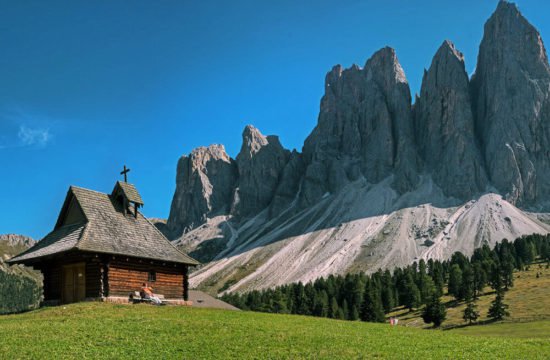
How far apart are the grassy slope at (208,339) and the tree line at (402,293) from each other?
6169 centimetres

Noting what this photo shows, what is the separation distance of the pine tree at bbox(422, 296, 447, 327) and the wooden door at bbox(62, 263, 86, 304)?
64230 millimetres

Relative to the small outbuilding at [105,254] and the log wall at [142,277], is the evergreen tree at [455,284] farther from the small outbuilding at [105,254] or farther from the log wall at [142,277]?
the small outbuilding at [105,254]

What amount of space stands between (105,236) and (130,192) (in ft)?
18.1

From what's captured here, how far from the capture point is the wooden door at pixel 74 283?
1367 inches

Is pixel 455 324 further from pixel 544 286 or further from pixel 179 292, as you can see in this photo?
pixel 179 292

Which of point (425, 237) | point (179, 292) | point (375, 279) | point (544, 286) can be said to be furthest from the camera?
point (425, 237)

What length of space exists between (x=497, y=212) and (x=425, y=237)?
29224mm

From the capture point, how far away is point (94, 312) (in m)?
28.9

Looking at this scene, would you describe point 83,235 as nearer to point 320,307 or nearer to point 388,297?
point 320,307

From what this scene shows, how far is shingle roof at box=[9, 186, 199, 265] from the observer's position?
3394 cm

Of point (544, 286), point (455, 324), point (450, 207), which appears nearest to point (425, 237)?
point (450, 207)

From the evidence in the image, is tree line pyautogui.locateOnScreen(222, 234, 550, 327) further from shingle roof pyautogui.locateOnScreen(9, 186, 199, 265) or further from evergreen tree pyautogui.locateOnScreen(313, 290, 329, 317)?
shingle roof pyautogui.locateOnScreen(9, 186, 199, 265)

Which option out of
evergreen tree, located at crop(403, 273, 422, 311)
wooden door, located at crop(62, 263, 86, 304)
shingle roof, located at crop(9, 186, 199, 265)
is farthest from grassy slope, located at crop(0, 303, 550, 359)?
evergreen tree, located at crop(403, 273, 422, 311)

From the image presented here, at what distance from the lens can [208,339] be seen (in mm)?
22422
